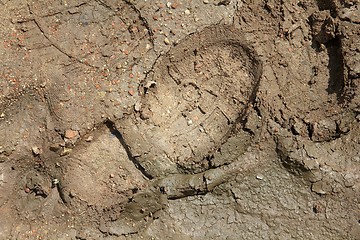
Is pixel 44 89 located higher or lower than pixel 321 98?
lower

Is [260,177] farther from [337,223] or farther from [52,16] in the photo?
[52,16]

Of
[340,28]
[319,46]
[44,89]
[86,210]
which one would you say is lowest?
[86,210]

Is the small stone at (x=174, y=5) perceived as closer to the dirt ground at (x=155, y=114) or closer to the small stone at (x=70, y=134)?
the dirt ground at (x=155, y=114)

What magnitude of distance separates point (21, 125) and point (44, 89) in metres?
0.29

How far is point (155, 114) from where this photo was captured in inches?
108

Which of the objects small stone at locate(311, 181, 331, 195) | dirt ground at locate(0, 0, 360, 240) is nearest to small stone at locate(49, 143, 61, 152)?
dirt ground at locate(0, 0, 360, 240)

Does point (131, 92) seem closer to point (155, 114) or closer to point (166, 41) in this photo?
point (155, 114)

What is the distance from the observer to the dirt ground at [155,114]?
101 inches

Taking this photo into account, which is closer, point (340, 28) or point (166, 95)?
point (340, 28)

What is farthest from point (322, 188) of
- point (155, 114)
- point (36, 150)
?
point (36, 150)

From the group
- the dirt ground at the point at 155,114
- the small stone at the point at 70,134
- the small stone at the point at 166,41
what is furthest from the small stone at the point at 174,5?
the small stone at the point at 70,134

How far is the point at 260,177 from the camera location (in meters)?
2.56

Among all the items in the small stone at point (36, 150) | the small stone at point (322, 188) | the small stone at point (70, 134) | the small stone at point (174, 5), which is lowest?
the small stone at point (36, 150)

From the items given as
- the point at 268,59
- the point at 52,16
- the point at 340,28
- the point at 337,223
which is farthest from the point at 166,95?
the point at 337,223
